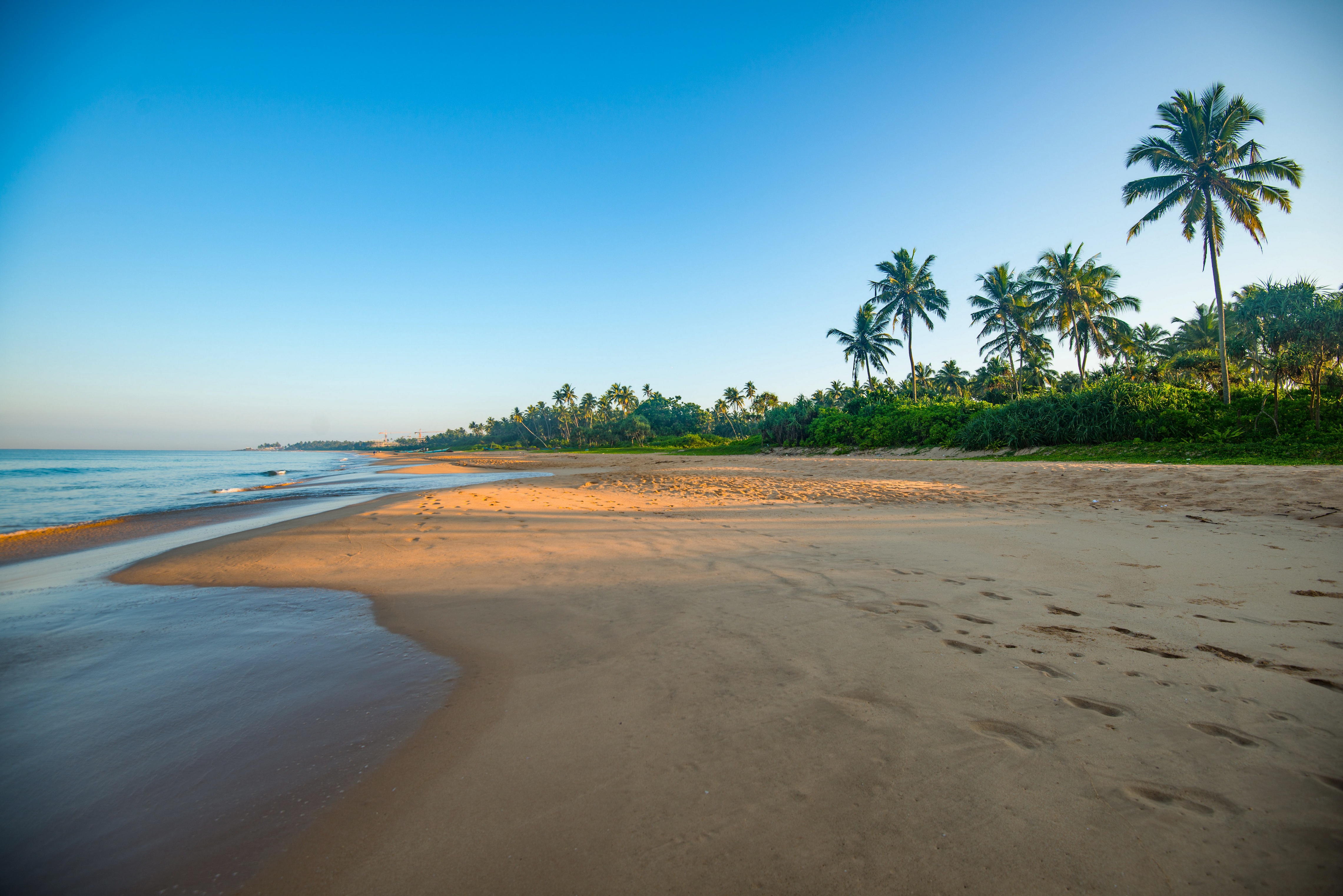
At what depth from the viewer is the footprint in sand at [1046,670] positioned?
2.71 m

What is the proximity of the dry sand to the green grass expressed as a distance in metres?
13.6

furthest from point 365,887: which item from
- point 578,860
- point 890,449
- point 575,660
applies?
point 890,449

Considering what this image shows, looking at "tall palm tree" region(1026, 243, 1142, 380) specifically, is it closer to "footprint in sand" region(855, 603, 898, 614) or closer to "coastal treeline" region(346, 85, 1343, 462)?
"coastal treeline" region(346, 85, 1343, 462)

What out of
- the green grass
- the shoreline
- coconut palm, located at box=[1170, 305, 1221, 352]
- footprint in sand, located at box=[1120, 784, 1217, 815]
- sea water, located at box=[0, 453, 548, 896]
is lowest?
the green grass

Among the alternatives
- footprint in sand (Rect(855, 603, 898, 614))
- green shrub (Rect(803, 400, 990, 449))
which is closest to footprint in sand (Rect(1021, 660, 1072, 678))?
footprint in sand (Rect(855, 603, 898, 614))

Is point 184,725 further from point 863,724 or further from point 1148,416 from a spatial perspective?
point 1148,416

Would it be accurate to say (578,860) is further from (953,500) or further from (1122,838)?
(953,500)

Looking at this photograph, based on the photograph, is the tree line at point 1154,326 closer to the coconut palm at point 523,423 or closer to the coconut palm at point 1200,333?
the coconut palm at point 1200,333

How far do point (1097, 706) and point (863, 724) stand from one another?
1.14 meters

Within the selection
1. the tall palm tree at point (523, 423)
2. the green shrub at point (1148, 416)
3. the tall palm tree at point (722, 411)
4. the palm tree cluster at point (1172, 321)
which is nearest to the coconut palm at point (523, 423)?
the tall palm tree at point (523, 423)

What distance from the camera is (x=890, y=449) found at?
3238 cm

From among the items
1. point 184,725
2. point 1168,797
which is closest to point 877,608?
A: point 1168,797

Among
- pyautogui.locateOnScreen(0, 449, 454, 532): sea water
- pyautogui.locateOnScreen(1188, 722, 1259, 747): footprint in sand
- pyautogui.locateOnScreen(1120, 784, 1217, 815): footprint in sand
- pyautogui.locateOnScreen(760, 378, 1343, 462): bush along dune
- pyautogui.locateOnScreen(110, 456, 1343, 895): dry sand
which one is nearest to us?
pyautogui.locateOnScreen(110, 456, 1343, 895): dry sand

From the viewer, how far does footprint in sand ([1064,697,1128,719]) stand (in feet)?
7.67
